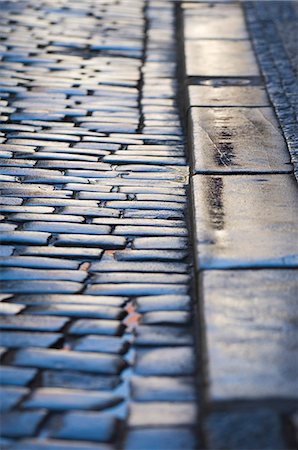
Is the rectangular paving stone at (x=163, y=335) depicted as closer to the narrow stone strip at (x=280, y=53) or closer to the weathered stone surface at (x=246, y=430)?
the weathered stone surface at (x=246, y=430)

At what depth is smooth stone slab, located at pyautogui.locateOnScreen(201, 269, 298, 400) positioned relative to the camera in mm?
2529

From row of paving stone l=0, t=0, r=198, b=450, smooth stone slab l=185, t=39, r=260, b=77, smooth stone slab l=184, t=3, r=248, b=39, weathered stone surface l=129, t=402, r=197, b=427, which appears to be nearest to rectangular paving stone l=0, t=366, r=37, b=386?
row of paving stone l=0, t=0, r=198, b=450

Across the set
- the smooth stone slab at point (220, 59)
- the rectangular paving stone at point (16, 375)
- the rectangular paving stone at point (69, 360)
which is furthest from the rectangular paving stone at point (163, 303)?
the smooth stone slab at point (220, 59)

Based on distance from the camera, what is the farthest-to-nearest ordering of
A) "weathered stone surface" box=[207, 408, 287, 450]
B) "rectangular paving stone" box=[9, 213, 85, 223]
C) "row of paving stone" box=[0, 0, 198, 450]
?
"rectangular paving stone" box=[9, 213, 85, 223] < "row of paving stone" box=[0, 0, 198, 450] < "weathered stone surface" box=[207, 408, 287, 450]

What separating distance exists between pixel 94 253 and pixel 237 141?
1460mm

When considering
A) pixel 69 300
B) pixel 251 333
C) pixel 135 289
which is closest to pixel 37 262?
pixel 69 300

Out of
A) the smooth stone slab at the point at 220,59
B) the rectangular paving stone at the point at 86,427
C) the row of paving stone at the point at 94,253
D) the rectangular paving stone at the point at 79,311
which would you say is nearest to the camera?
the rectangular paving stone at the point at 86,427

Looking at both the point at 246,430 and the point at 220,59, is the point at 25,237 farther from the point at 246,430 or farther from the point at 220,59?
the point at 220,59

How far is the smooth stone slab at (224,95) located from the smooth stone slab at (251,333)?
7.46 feet

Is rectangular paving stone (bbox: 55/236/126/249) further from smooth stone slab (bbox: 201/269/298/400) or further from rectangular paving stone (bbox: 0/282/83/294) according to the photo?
smooth stone slab (bbox: 201/269/298/400)

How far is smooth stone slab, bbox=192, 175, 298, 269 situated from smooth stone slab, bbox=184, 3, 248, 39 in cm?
307

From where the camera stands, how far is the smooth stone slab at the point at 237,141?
14.2ft

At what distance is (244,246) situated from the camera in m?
3.43

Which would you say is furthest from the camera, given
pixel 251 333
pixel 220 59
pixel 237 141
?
pixel 220 59
